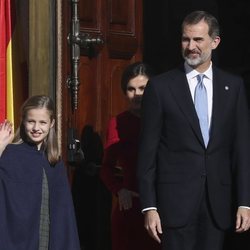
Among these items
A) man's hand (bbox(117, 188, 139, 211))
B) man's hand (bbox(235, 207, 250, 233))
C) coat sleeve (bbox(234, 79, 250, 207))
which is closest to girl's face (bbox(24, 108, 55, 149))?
man's hand (bbox(117, 188, 139, 211))

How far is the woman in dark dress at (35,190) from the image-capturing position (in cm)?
526

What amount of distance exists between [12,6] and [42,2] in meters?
0.24

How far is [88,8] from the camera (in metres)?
6.29

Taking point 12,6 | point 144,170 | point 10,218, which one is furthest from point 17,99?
point 144,170

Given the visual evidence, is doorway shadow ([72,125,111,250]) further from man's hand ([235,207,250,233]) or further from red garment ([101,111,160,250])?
man's hand ([235,207,250,233])

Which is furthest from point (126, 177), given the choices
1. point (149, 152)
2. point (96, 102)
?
point (96, 102)

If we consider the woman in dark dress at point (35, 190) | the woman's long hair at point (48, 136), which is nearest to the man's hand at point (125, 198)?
the woman in dark dress at point (35, 190)

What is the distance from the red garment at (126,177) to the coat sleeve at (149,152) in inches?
27.5

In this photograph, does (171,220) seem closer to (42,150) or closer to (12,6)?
(42,150)

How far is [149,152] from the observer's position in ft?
16.1

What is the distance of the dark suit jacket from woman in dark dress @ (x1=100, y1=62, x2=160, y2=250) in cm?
63

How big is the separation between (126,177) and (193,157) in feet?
2.81

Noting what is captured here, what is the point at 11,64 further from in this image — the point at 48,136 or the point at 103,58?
the point at 48,136

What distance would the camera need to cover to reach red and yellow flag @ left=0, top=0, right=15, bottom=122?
6039mm
